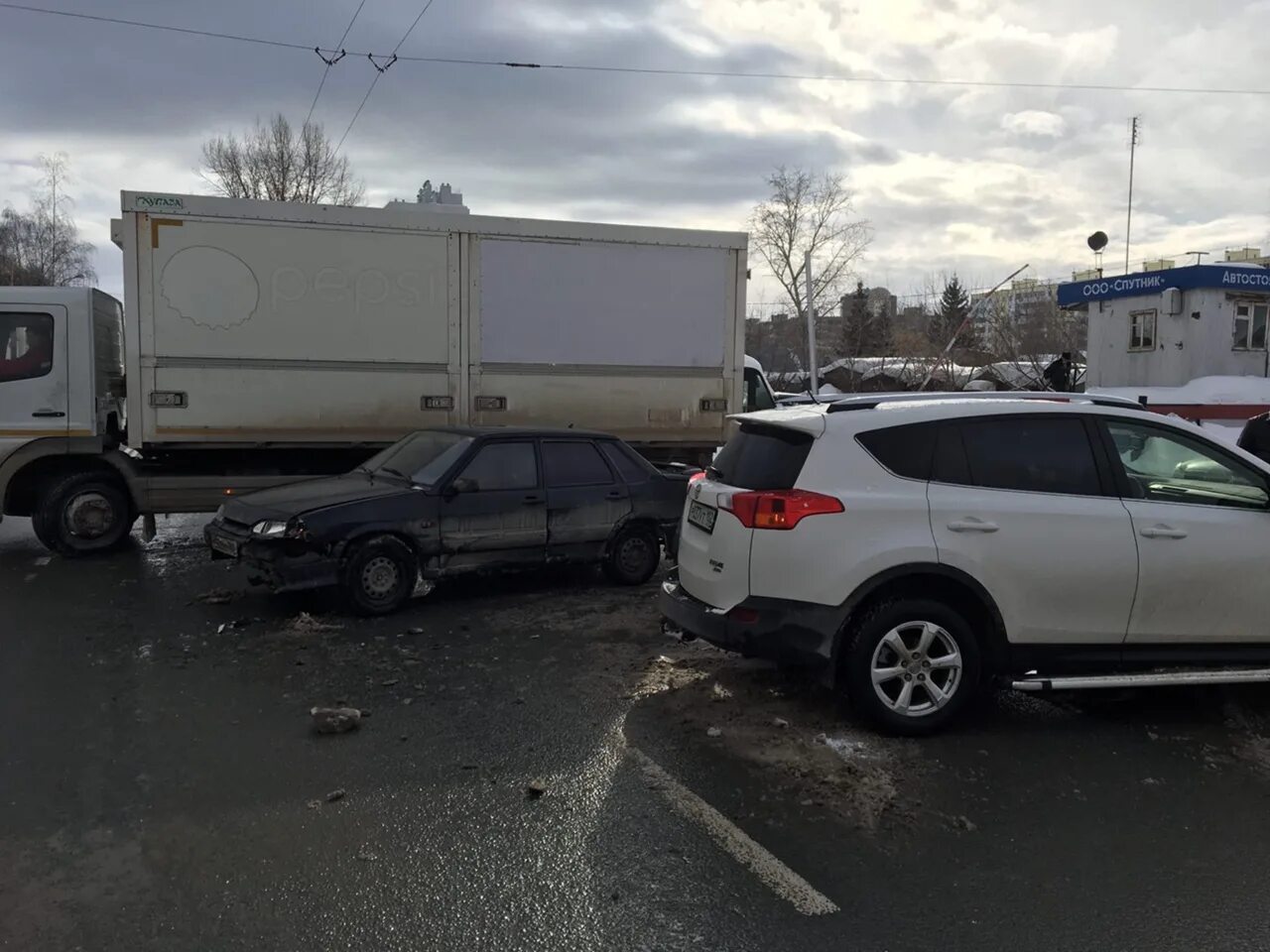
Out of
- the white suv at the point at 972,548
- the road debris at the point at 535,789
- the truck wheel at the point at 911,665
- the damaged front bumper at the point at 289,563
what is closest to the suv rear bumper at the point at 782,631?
the white suv at the point at 972,548

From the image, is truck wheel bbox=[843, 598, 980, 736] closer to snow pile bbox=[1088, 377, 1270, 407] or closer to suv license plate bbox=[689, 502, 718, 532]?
suv license plate bbox=[689, 502, 718, 532]

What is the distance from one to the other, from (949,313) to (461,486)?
2255 inches

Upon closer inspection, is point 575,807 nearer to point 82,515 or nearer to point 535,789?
point 535,789

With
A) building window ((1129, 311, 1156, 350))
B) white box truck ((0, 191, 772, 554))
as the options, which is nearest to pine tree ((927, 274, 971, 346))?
building window ((1129, 311, 1156, 350))

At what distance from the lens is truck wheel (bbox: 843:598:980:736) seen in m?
4.86

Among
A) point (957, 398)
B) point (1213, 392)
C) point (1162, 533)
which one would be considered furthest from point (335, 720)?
point (1213, 392)

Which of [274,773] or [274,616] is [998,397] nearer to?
[274,773]

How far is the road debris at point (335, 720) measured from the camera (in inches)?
198

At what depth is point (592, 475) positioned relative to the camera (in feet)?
28.1

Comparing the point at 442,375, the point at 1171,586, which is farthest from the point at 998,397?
the point at 442,375

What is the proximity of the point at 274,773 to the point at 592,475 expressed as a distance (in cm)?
446

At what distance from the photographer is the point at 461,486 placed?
7.77m

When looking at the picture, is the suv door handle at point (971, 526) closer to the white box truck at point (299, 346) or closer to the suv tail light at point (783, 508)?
the suv tail light at point (783, 508)

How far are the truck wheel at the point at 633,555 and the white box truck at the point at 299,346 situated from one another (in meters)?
2.38
